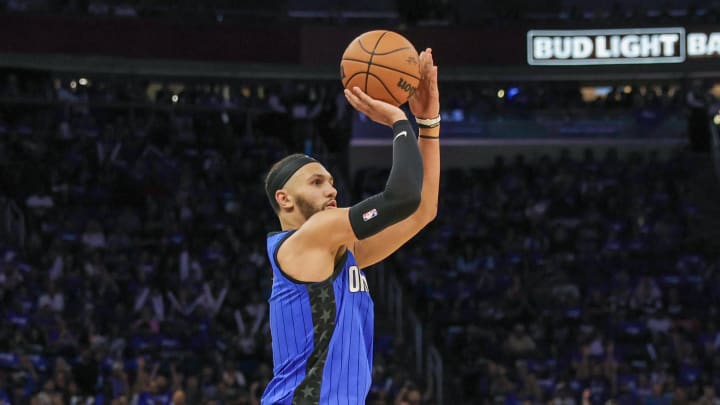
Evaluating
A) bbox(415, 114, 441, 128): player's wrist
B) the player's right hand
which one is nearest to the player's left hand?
bbox(415, 114, 441, 128): player's wrist

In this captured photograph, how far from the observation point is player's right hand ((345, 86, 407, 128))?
4.34 m

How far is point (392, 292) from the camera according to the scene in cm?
2020

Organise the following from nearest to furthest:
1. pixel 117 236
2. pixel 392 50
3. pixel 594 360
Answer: pixel 392 50
pixel 594 360
pixel 117 236

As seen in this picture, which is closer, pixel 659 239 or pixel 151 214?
pixel 151 214

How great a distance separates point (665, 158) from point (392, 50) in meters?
21.7

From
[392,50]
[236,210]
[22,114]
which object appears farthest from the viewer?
[22,114]

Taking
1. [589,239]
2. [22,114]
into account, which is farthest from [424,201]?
[22,114]

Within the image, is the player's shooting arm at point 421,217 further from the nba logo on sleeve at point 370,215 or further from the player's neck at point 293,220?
the nba logo on sleeve at point 370,215

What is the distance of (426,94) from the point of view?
15.5 ft

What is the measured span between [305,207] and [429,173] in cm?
61

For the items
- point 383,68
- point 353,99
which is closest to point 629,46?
point 383,68

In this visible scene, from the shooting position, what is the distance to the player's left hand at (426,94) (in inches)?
184

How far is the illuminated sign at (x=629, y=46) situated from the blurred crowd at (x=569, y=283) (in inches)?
99.2

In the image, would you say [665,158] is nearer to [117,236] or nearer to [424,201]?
[117,236]
